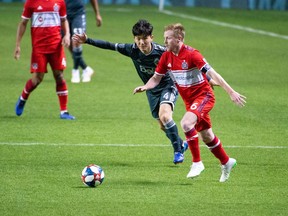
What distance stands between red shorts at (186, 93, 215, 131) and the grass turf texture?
644 millimetres

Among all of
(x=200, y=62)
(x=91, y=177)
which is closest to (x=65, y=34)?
(x=200, y=62)

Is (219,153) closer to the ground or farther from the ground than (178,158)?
farther from the ground

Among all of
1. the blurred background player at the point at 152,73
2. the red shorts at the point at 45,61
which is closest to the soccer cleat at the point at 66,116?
the red shorts at the point at 45,61

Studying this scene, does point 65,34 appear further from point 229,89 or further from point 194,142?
point 229,89

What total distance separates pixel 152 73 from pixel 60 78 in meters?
3.76

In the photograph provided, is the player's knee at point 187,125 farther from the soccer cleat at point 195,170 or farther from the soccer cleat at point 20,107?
the soccer cleat at point 20,107

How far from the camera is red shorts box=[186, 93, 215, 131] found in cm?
1074

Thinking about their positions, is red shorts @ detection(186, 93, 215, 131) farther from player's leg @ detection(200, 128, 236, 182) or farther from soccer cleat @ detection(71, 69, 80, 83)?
soccer cleat @ detection(71, 69, 80, 83)

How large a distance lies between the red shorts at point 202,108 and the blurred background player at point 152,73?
0.89 m

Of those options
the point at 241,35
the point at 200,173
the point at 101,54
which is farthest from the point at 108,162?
the point at 241,35

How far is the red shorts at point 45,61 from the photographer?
15320 mm

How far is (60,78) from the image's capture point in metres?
15.6

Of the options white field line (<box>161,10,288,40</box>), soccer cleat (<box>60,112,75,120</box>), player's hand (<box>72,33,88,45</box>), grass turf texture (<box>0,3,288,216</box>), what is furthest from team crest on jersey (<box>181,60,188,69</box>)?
white field line (<box>161,10,288,40</box>)

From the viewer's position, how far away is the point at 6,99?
17.8 metres
